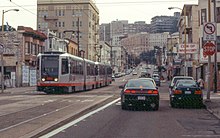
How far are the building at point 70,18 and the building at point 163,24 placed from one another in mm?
33675

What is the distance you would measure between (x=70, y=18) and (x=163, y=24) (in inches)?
1783

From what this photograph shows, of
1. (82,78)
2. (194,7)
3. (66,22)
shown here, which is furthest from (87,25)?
(82,78)

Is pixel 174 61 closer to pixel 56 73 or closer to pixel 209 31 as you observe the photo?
pixel 56 73

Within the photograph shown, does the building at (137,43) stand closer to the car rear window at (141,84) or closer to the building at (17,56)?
the building at (17,56)

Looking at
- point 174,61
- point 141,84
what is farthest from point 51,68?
point 174,61

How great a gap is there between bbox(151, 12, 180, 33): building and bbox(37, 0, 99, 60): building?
33.7 meters

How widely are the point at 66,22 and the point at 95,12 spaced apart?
10817 millimetres

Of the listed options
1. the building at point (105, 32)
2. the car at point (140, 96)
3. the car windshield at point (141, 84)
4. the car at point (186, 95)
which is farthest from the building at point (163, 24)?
the car at point (140, 96)

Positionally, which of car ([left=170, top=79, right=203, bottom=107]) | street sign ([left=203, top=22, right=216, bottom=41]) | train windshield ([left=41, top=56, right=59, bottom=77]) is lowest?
car ([left=170, top=79, right=203, bottom=107])

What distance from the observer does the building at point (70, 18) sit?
10881cm

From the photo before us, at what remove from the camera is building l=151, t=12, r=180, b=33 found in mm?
139900

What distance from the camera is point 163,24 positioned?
147000 mm

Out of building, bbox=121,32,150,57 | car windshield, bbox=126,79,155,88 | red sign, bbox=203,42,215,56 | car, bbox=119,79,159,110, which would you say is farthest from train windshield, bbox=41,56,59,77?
building, bbox=121,32,150,57

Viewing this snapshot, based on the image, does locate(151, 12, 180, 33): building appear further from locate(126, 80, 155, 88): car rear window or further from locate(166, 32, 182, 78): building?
locate(126, 80, 155, 88): car rear window
